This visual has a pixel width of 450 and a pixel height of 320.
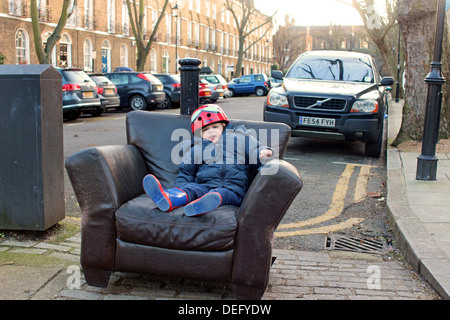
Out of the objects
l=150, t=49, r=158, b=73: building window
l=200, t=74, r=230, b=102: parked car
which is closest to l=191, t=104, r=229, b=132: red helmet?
l=200, t=74, r=230, b=102: parked car

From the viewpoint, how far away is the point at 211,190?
355cm

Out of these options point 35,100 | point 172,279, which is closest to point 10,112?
point 35,100

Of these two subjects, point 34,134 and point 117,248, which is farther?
point 34,134

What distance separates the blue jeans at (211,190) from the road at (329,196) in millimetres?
1116

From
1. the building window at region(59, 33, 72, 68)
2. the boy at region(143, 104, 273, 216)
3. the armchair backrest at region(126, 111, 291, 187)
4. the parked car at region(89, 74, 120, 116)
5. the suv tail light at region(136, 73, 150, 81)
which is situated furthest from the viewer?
the building window at region(59, 33, 72, 68)

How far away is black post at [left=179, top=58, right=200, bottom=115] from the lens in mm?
4738

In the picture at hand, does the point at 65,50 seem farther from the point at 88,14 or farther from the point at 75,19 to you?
the point at 88,14

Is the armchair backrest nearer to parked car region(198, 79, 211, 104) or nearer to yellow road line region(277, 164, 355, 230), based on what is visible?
yellow road line region(277, 164, 355, 230)

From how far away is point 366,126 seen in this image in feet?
28.0

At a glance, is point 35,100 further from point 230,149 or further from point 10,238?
point 230,149

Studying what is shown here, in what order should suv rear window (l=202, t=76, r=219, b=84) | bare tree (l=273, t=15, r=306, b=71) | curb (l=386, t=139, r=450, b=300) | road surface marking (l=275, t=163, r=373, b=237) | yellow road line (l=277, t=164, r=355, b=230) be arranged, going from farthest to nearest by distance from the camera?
bare tree (l=273, t=15, r=306, b=71), suv rear window (l=202, t=76, r=219, b=84), yellow road line (l=277, t=164, r=355, b=230), road surface marking (l=275, t=163, r=373, b=237), curb (l=386, t=139, r=450, b=300)

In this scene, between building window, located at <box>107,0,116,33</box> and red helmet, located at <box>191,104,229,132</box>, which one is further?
building window, located at <box>107,0,116,33</box>

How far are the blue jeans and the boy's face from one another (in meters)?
0.45

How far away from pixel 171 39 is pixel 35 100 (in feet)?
154
